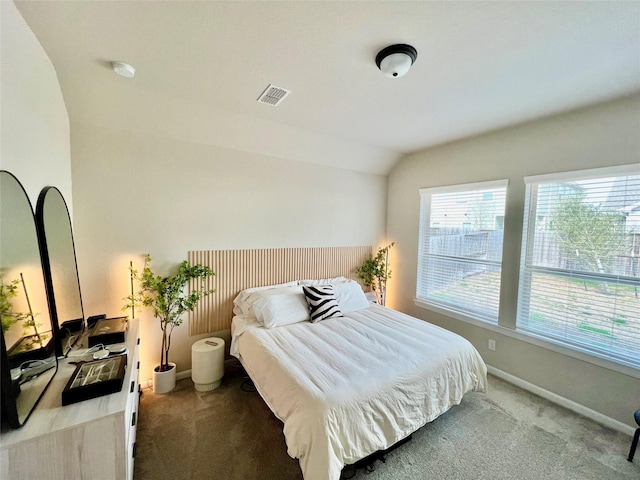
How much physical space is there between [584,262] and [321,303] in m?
2.42

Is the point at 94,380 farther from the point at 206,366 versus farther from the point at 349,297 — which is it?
the point at 349,297

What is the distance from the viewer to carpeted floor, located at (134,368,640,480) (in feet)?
5.44

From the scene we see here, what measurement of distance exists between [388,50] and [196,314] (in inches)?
112

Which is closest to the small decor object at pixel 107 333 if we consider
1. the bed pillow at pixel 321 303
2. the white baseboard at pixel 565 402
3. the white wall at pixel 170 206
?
the white wall at pixel 170 206

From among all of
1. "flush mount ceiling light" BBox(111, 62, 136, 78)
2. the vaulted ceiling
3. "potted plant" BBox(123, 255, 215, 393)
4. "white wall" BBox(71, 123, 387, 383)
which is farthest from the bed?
"flush mount ceiling light" BBox(111, 62, 136, 78)

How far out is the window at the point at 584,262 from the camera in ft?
6.71

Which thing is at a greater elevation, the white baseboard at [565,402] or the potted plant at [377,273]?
the potted plant at [377,273]

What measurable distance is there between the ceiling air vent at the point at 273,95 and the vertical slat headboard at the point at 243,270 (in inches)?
62.9

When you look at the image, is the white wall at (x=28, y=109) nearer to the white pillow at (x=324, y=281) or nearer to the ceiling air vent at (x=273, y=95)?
the ceiling air vent at (x=273, y=95)

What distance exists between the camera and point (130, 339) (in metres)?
1.88

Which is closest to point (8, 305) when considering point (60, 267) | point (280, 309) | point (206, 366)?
point (60, 267)

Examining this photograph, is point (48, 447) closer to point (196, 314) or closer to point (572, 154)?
point (196, 314)

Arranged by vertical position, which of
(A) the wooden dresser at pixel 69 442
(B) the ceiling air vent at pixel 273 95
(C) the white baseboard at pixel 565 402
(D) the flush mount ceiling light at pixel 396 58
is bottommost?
(C) the white baseboard at pixel 565 402

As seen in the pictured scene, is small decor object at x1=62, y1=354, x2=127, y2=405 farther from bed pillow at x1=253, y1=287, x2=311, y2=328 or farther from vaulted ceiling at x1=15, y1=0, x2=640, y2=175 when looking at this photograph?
vaulted ceiling at x1=15, y1=0, x2=640, y2=175
